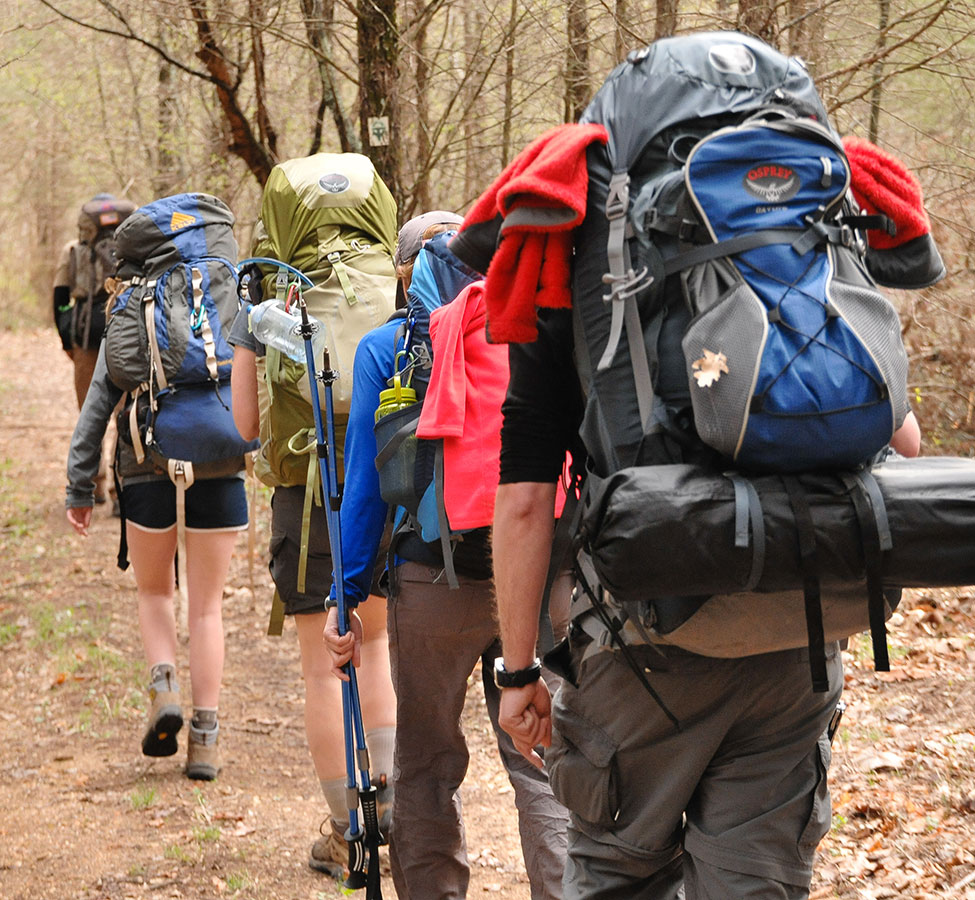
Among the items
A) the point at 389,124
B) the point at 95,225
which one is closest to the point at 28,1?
the point at 95,225

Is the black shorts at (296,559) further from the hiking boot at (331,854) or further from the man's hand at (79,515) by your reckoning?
the man's hand at (79,515)

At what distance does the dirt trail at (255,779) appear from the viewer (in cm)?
433

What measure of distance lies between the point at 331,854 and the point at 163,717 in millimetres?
1357

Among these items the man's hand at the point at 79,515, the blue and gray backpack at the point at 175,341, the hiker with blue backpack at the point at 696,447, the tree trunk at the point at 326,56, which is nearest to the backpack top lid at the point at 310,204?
the blue and gray backpack at the point at 175,341

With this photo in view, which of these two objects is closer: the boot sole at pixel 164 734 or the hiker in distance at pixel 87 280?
the boot sole at pixel 164 734

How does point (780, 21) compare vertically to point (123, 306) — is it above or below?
above

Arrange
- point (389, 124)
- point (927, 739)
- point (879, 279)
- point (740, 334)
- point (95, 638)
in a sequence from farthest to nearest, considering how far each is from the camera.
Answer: point (95, 638) < point (389, 124) < point (927, 739) < point (879, 279) < point (740, 334)

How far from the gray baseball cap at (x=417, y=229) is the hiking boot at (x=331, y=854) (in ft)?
7.24

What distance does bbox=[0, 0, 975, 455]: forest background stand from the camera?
6.26 metres

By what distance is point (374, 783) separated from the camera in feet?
14.4

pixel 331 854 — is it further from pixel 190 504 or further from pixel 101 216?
pixel 101 216

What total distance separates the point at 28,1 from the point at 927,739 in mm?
8231

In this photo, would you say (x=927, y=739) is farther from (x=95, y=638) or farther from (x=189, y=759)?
(x=95, y=638)

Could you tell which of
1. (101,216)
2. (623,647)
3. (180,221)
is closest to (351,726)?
(623,647)
